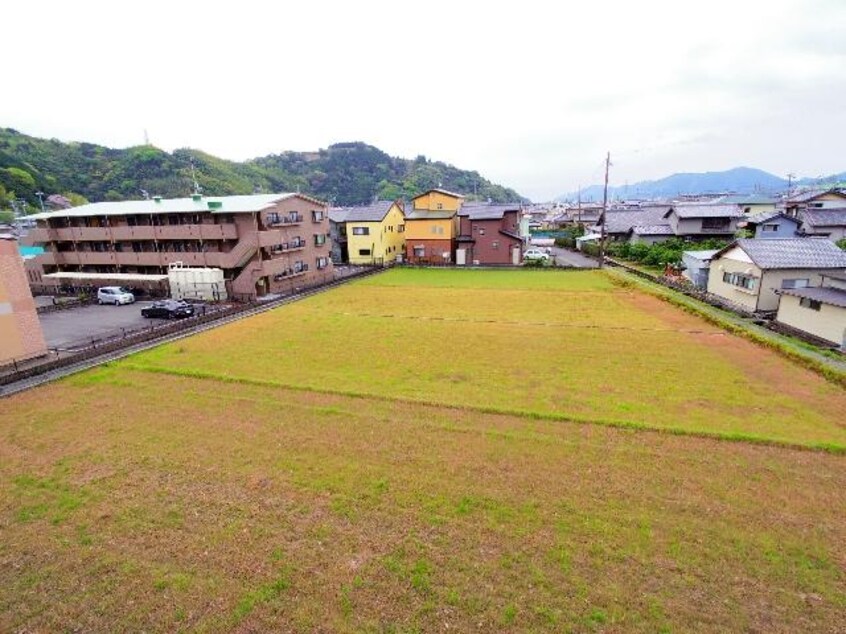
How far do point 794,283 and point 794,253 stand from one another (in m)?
1.83

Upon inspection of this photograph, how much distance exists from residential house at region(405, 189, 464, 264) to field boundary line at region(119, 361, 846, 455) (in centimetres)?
3400

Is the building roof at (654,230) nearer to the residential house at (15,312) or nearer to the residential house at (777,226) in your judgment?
the residential house at (777,226)

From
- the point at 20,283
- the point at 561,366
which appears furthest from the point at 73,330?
the point at 561,366

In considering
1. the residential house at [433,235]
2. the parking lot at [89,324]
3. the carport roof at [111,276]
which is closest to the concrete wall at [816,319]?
the residential house at [433,235]

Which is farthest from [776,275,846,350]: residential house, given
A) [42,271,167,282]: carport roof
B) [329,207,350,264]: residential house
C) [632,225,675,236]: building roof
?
[329,207,350,264]: residential house

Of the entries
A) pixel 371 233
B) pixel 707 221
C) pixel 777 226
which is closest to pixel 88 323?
pixel 371 233

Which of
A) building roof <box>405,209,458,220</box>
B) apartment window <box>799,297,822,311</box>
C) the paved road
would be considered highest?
building roof <box>405,209,458,220</box>

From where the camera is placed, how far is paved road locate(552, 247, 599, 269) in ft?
153

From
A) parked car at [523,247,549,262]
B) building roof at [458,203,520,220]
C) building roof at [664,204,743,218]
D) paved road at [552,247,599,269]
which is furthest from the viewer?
building roof at [664,204,743,218]

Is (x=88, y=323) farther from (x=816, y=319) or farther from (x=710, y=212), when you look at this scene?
(x=710, y=212)

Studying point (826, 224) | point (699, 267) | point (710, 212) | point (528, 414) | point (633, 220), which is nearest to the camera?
point (528, 414)

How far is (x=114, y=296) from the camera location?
3219cm

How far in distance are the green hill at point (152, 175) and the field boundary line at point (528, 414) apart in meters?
69.9

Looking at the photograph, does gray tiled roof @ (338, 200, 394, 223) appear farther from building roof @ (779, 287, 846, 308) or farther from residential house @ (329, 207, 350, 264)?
building roof @ (779, 287, 846, 308)
